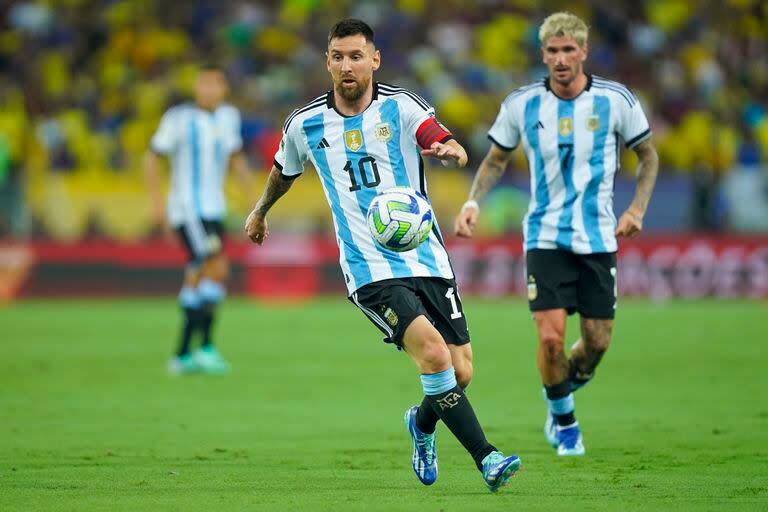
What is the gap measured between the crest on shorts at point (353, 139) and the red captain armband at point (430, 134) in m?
0.31

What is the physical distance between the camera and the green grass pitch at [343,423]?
6.49 meters

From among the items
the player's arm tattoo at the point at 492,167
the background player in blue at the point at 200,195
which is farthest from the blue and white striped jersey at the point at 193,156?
the player's arm tattoo at the point at 492,167

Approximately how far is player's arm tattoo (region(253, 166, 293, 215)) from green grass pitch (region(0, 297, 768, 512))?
4.81ft

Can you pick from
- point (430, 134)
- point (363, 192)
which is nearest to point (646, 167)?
point (430, 134)

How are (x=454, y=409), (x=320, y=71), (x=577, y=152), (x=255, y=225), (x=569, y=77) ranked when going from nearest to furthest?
(x=454, y=409) < (x=255, y=225) < (x=569, y=77) < (x=577, y=152) < (x=320, y=71)

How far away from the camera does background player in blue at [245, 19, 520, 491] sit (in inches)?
260

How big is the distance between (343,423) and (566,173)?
8.19ft

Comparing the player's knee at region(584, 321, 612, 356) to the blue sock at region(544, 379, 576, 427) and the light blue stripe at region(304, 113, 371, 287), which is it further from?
the light blue stripe at region(304, 113, 371, 287)

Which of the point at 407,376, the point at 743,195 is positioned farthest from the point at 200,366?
the point at 743,195

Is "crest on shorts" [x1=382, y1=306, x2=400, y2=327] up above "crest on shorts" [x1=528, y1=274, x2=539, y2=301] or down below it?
above

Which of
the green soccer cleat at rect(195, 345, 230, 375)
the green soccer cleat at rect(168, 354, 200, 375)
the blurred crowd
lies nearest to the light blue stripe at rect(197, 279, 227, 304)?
the green soccer cleat at rect(195, 345, 230, 375)

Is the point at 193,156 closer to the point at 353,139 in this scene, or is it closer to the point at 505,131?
the point at 505,131

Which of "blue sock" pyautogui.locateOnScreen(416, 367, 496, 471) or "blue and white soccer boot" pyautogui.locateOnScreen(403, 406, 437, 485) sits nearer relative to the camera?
"blue sock" pyautogui.locateOnScreen(416, 367, 496, 471)

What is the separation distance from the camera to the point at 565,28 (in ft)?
26.7
